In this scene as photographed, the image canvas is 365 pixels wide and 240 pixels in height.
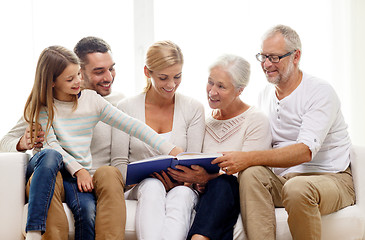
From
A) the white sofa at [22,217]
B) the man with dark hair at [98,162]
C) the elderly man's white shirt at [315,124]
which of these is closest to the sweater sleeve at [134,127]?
the man with dark hair at [98,162]

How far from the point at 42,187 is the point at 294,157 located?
1.11m

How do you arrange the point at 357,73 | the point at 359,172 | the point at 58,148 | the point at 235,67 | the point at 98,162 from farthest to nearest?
the point at 357,73 → the point at 98,162 → the point at 235,67 → the point at 359,172 → the point at 58,148

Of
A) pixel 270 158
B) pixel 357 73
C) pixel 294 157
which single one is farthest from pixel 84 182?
pixel 357 73

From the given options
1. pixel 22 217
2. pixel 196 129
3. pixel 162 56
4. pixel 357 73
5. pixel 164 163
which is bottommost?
pixel 22 217

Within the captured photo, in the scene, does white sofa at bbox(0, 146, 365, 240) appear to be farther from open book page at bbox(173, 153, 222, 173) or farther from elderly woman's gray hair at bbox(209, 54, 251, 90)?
elderly woman's gray hair at bbox(209, 54, 251, 90)

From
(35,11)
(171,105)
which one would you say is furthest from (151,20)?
(171,105)

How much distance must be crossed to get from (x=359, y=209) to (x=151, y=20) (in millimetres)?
1885

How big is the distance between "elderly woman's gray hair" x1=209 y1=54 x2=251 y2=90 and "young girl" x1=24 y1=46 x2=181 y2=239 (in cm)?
47

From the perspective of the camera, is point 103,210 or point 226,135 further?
point 226,135

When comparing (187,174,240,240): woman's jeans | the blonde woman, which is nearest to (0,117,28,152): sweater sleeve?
the blonde woman

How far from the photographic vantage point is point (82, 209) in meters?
2.04

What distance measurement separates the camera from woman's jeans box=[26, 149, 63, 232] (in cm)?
191

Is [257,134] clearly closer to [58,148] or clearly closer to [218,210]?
[218,210]

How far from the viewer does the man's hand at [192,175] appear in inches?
87.0
